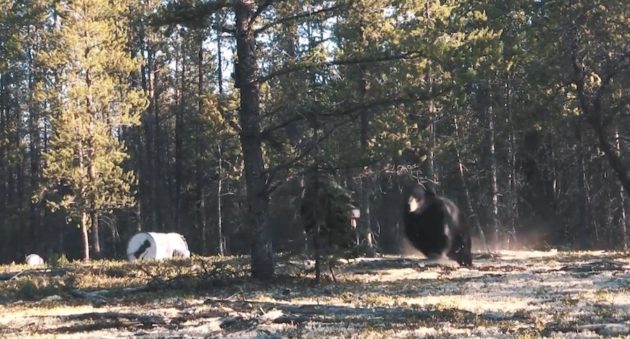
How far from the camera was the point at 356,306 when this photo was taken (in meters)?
11.7

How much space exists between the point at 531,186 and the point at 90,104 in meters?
29.8

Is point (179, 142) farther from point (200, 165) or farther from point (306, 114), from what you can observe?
point (306, 114)

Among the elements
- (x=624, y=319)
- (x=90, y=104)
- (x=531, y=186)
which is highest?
(x=90, y=104)

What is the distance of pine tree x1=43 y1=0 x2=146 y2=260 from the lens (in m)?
32.3

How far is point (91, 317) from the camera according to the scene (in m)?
11.0

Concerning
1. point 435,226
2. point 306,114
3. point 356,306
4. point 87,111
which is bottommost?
point 356,306

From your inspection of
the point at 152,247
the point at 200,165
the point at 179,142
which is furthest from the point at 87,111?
the point at 200,165

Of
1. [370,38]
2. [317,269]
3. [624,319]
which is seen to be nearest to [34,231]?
[370,38]

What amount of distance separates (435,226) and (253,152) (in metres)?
5.20

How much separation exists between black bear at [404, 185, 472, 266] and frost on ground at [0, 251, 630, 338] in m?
0.90

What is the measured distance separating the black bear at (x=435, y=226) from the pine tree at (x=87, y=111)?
18.2 metres

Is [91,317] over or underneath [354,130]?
underneath

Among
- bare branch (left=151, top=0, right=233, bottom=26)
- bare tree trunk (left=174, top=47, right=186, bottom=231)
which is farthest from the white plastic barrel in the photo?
bare tree trunk (left=174, top=47, right=186, bottom=231)

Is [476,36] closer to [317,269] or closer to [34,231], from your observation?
[317,269]
